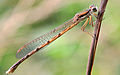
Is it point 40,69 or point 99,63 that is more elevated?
point 40,69

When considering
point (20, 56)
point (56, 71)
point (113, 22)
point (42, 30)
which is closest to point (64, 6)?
point (42, 30)

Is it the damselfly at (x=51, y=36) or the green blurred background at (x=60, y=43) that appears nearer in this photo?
the damselfly at (x=51, y=36)

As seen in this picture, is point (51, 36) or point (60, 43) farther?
point (60, 43)

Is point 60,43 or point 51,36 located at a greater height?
point 51,36

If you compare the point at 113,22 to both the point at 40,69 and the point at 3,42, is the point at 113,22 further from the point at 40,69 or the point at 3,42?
the point at 3,42

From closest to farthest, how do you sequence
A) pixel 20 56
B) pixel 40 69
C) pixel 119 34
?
pixel 20 56
pixel 119 34
pixel 40 69

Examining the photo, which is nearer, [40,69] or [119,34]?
[119,34]

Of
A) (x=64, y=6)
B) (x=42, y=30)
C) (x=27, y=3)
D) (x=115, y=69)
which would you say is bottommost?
(x=115, y=69)

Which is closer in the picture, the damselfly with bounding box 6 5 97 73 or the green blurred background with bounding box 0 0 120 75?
the damselfly with bounding box 6 5 97 73
